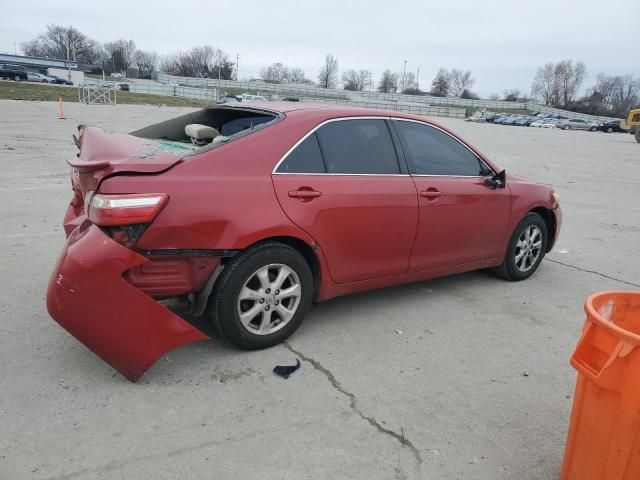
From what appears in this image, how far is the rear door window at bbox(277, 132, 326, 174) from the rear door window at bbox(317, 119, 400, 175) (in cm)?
6

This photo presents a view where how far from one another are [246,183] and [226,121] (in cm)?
135

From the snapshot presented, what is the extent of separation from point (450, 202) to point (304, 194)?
1461 mm

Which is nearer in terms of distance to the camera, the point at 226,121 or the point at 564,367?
the point at 564,367

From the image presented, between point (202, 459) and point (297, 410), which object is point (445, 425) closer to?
point (297, 410)

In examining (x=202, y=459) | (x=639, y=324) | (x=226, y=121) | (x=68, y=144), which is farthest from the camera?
(x=68, y=144)

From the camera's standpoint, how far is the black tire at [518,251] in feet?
16.8

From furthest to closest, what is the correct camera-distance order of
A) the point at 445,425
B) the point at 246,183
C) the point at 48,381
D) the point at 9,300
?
1. the point at 9,300
2. the point at 246,183
3. the point at 48,381
4. the point at 445,425

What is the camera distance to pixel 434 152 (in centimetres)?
450

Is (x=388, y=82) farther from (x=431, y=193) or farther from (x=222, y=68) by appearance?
(x=431, y=193)

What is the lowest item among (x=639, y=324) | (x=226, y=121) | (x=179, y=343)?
(x=179, y=343)

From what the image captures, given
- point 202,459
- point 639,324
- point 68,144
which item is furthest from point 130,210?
point 68,144

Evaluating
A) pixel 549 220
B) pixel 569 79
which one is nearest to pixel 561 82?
pixel 569 79

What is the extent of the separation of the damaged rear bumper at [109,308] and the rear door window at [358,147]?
1564 mm

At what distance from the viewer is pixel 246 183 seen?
3334 mm
